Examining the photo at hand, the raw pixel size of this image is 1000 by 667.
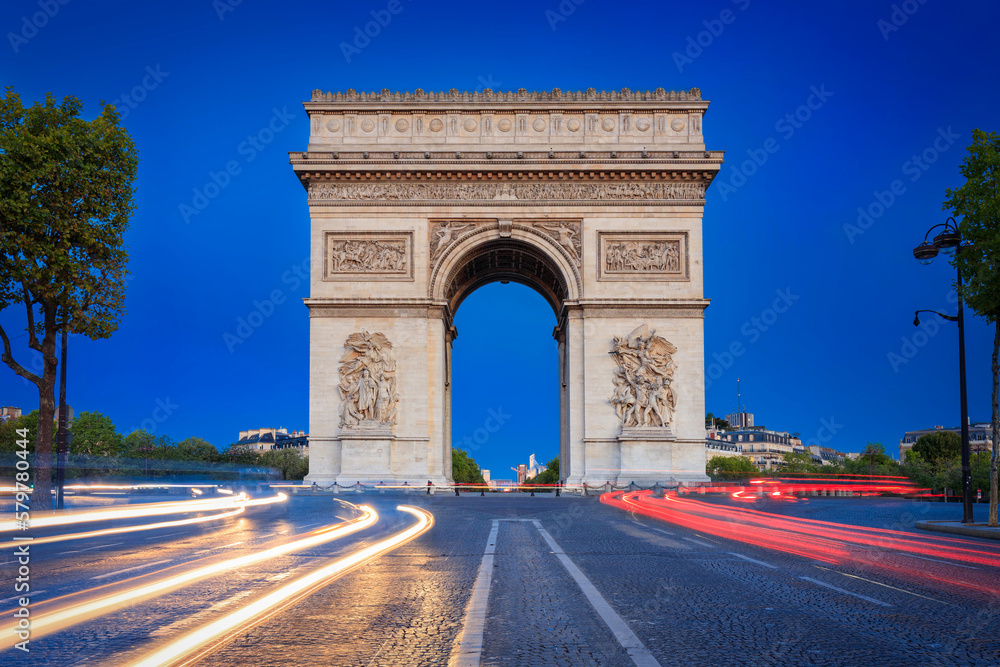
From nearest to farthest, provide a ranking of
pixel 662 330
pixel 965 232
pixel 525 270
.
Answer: pixel 965 232
pixel 662 330
pixel 525 270

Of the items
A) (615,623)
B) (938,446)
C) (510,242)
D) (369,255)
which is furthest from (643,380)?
(938,446)

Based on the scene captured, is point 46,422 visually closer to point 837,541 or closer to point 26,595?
point 26,595

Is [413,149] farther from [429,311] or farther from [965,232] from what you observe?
[965,232]

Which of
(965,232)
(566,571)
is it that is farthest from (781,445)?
(566,571)

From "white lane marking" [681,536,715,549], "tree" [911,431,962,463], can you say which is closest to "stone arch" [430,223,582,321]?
"white lane marking" [681,536,715,549]

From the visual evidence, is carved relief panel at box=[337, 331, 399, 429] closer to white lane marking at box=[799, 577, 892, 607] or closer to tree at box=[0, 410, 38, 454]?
white lane marking at box=[799, 577, 892, 607]

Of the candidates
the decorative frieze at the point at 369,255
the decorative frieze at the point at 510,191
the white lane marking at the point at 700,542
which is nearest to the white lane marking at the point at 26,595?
the white lane marking at the point at 700,542
